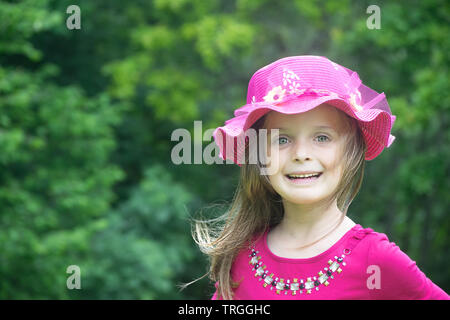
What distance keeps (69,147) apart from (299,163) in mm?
4640

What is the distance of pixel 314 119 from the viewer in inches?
62.1

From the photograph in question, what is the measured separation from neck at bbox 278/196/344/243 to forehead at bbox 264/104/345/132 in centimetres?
26

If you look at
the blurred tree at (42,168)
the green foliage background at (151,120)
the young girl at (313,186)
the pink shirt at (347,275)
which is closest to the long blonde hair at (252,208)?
the young girl at (313,186)

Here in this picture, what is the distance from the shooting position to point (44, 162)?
572 cm

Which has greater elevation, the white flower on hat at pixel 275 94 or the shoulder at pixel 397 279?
the white flower on hat at pixel 275 94

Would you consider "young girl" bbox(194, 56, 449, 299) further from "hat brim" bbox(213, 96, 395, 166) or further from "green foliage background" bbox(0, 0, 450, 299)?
"green foliage background" bbox(0, 0, 450, 299)

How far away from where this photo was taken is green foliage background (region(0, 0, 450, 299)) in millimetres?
5059

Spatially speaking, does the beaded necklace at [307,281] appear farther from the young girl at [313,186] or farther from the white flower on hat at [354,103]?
the white flower on hat at [354,103]

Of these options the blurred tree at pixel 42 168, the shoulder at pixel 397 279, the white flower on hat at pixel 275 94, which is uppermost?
the blurred tree at pixel 42 168

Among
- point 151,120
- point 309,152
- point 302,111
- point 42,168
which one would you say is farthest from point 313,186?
point 151,120

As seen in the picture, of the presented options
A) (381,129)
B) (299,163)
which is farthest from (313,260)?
(381,129)

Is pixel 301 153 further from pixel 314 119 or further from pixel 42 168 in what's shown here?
pixel 42 168

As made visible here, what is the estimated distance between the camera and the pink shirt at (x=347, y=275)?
144 cm

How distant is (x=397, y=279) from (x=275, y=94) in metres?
0.64
